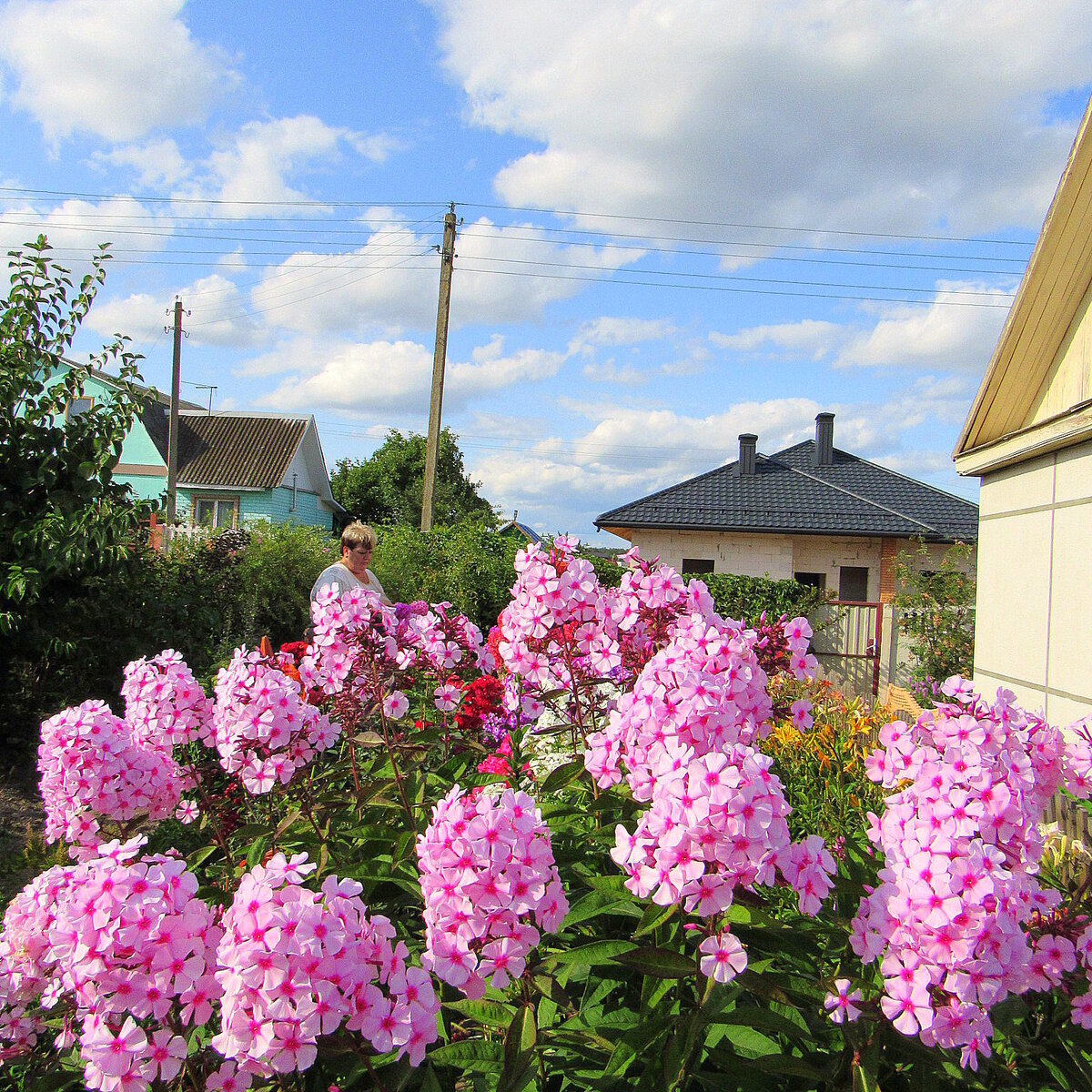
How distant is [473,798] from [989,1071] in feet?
4.14

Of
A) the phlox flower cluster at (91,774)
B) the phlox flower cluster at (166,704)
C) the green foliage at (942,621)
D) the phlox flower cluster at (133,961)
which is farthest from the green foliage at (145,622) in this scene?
the green foliage at (942,621)

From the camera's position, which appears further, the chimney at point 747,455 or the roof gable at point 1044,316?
the chimney at point 747,455

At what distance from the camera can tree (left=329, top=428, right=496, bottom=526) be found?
109 feet

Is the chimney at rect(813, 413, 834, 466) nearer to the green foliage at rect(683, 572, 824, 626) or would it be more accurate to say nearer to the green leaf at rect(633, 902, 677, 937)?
the green foliage at rect(683, 572, 824, 626)

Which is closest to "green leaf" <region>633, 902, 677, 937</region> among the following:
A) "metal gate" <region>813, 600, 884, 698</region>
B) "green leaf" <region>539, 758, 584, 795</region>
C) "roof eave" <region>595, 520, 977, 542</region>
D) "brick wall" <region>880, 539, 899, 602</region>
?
"green leaf" <region>539, 758, 584, 795</region>

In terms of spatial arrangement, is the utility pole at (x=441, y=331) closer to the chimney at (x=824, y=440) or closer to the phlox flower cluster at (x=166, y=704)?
the chimney at (x=824, y=440)

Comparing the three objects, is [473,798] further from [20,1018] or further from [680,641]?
[20,1018]

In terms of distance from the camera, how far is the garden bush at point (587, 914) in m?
1.47

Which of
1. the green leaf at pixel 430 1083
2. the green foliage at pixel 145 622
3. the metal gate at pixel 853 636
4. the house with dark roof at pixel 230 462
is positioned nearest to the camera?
the green leaf at pixel 430 1083

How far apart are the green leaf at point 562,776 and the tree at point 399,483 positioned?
27.0m

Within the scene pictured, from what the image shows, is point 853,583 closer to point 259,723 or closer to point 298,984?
point 259,723

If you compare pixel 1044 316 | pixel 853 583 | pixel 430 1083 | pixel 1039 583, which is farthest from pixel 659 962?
pixel 853 583

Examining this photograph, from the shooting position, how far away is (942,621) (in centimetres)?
1328

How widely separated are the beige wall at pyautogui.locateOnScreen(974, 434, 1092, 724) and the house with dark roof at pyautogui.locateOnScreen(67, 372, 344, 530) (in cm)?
2544
